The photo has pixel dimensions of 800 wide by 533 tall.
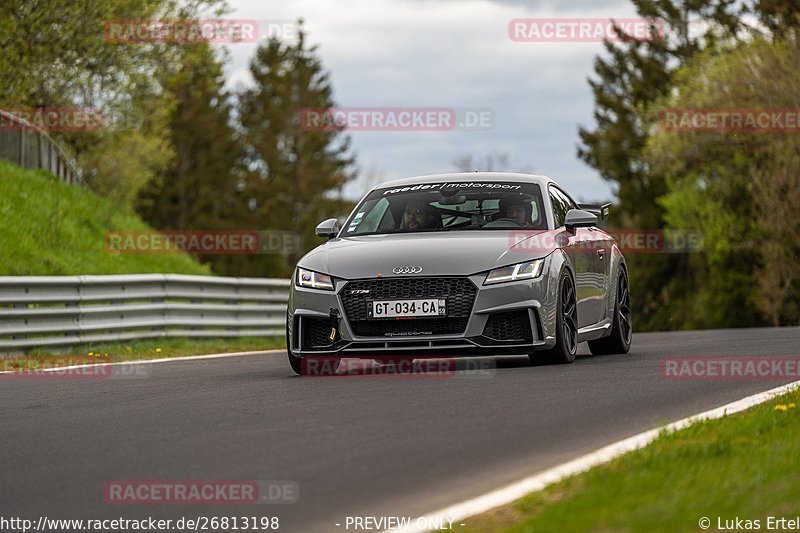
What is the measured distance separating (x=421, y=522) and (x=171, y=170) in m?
70.4

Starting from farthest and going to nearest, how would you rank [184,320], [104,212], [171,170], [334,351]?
[171,170], [104,212], [184,320], [334,351]

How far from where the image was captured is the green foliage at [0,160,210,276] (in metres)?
23.7

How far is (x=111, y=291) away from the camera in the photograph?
18.7m

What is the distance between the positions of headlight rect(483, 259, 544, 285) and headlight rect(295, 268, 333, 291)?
1219 mm

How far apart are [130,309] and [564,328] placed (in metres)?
8.65

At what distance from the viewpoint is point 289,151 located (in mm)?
76375

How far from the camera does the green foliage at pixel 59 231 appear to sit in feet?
77.7

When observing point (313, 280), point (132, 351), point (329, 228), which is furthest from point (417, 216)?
point (132, 351)

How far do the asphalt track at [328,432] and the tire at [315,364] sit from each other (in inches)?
7.0

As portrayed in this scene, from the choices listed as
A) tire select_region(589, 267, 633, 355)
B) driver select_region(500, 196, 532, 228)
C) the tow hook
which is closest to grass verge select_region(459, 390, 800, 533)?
the tow hook

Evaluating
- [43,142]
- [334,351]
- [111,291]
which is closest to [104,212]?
[43,142]

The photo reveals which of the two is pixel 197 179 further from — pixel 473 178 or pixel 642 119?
pixel 473 178

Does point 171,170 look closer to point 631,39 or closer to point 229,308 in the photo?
point 631,39
